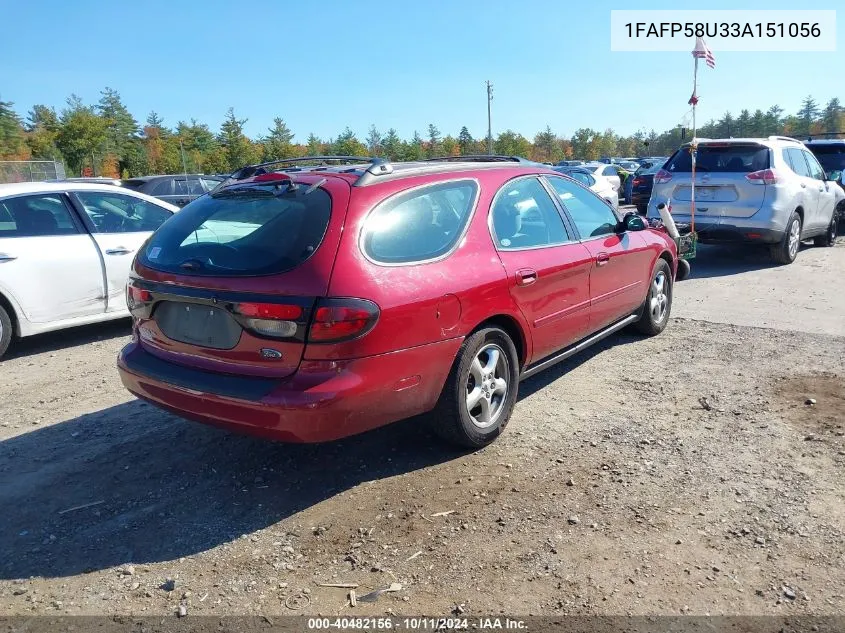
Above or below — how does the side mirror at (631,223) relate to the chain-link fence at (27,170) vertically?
below

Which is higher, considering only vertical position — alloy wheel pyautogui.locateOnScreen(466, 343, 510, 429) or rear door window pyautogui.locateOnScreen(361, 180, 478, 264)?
rear door window pyautogui.locateOnScreen(361, 180, 478, 264)

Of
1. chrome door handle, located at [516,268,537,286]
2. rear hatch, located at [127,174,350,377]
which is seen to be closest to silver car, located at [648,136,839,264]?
chrome door handle, located at [516,268,537,286]

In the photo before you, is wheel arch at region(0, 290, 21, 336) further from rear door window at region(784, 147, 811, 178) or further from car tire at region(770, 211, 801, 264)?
rear door window at region(784, 147, 811, 178)

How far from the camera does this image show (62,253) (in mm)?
6297

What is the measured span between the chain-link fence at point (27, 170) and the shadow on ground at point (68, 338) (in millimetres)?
30572

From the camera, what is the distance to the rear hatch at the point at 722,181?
9547 mm

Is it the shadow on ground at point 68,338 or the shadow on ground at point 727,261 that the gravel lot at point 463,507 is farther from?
the shadow on ground at point 727,261

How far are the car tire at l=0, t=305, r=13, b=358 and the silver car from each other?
28.8 ft

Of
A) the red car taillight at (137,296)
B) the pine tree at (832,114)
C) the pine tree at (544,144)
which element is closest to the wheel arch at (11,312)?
the red car taillight at (137,296)

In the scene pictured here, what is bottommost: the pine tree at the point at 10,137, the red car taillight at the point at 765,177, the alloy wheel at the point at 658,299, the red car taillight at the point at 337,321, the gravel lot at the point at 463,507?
the gravel lot at the point at 463,507

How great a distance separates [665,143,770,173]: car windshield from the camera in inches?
378

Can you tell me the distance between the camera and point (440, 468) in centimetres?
380

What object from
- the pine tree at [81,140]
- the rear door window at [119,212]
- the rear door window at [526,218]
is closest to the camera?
the rear door window at [526,218]

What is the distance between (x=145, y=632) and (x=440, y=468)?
1.75 m
